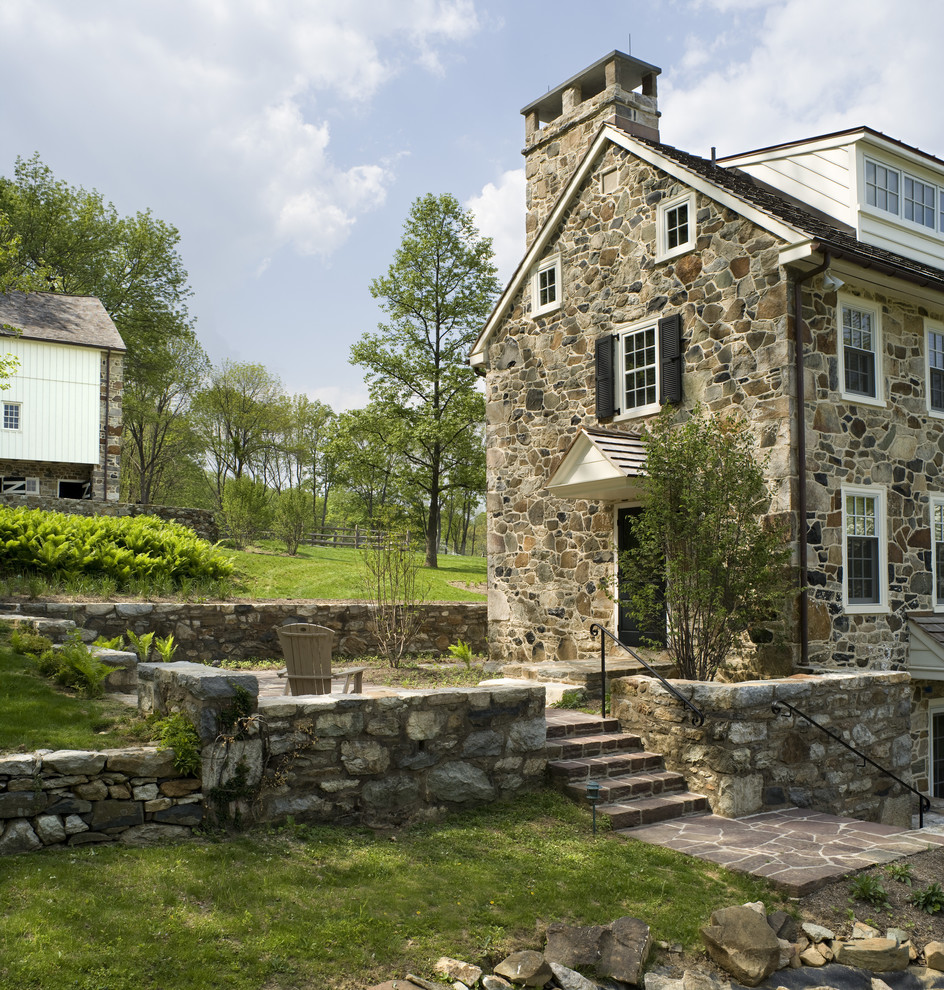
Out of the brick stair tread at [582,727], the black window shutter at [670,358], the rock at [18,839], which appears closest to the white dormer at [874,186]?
the black window shutter at [670,358]

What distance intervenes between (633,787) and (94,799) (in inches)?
181

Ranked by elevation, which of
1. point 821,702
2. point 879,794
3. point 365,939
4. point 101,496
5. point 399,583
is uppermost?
point 101,496

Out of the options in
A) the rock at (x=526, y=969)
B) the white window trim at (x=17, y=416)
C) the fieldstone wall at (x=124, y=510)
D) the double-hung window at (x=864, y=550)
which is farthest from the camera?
the white window trim at (x=17, y=416)

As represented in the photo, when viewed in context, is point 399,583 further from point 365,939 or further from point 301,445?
point 301,445

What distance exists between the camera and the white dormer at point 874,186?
40.2 feet

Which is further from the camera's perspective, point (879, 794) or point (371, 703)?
point (879, 794)

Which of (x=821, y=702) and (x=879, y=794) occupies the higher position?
(x=821, y=702)

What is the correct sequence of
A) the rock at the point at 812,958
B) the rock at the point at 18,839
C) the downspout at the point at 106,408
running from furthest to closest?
1. the downspout at the point at 106,408
2. the rock at the point at 812,958
3. the rock at the point at 18,839

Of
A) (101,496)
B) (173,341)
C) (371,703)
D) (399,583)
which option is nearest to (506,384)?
(399,583)

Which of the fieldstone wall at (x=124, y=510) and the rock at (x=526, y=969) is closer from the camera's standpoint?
the rock at (x=526, y=969)

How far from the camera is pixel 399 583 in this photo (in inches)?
506

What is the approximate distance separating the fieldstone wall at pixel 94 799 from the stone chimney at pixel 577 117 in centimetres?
1165

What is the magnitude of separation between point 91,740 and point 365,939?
2.44m

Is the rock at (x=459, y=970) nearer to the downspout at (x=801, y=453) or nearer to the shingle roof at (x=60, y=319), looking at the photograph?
the downspout at (x=801, y=453)
